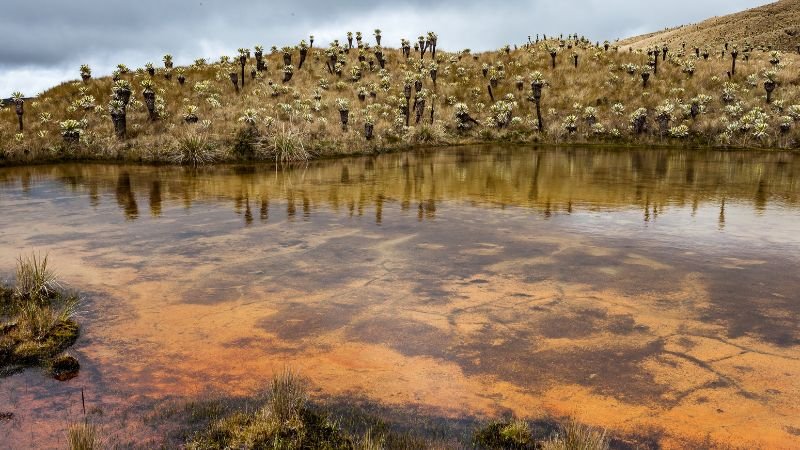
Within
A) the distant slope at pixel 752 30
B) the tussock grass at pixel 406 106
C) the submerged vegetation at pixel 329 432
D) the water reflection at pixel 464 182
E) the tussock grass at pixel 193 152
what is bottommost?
the submerged vegetation at pixel 329 432

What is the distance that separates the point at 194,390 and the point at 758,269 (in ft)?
26.9

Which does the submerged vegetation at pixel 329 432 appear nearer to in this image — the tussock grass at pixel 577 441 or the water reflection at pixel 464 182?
the tussock grass at pixel 577 441

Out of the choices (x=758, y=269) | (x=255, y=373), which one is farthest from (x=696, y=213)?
(x=255, y=373)

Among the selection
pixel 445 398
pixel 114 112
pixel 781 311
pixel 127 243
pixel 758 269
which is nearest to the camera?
pixel 445 398

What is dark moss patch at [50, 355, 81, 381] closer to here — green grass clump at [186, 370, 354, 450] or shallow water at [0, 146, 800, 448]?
shallow water at [0, 146, 800, 448]

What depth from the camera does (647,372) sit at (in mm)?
5328

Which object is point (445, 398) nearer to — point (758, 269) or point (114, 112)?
point (758, 269)

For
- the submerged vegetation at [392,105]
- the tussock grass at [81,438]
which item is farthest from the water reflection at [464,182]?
the tussock grass at [81,438]

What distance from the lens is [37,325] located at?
20.2 ft

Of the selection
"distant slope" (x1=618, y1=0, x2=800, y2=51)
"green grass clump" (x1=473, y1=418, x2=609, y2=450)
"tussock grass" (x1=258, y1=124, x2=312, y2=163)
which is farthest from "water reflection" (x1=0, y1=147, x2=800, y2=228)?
"distant slope" (x1=618, y1=0, x2=800, y2=51)

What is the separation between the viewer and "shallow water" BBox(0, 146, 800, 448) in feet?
16.2

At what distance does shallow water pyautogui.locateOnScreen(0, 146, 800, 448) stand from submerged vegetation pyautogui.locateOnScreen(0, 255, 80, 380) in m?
0.22

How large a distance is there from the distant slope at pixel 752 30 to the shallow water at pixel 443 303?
6954 centimetres

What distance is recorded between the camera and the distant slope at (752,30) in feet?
232
